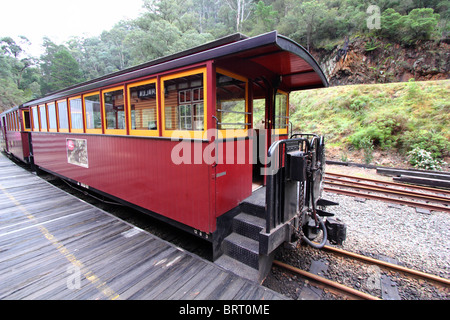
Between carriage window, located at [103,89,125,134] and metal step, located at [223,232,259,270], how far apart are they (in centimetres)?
276

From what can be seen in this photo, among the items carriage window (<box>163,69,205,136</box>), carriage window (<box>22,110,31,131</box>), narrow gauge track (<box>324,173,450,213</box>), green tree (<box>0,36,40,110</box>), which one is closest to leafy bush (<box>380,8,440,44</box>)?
narrow gauge track (<box>324,173,450,213</box>)

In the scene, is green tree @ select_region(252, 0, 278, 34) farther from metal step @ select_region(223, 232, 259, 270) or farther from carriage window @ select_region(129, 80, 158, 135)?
metal step @ select_region(223, 232, 259, 270)

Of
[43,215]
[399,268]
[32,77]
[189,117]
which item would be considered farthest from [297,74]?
[32,77]

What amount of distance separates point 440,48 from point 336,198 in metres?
20.6

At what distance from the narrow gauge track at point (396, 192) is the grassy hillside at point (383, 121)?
309 centimetres

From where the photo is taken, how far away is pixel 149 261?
3.07 m

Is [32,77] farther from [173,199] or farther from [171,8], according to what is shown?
[173,199]

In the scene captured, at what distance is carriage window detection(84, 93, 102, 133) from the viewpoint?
4.63 metres

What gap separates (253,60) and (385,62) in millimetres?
21843

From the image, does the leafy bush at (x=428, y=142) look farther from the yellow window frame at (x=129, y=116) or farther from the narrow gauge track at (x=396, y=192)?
the yellow window frame at (x=129, y=116)

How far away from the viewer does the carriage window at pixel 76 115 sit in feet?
17.3

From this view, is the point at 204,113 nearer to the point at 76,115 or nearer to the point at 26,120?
the point at 76,115
